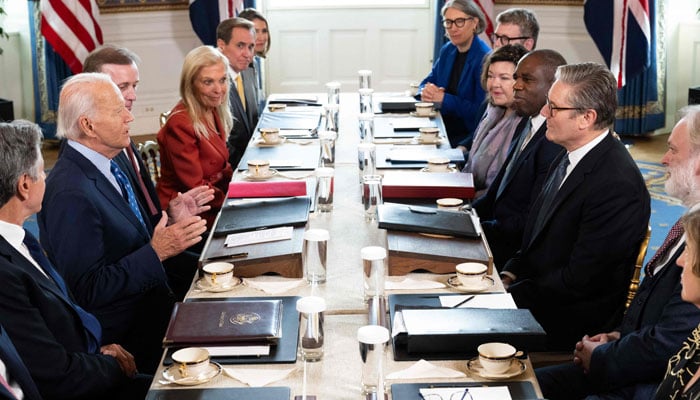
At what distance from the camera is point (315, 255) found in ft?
9.45

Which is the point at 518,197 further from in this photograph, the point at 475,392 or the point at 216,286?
the point at 475,392

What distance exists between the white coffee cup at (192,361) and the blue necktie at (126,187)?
1206 mm

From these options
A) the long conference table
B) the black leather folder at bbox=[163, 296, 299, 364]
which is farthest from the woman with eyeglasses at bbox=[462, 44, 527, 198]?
the black leather folder at bbox=[163, 296, 299, 364]

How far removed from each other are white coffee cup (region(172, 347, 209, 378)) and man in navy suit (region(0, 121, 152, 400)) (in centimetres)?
37

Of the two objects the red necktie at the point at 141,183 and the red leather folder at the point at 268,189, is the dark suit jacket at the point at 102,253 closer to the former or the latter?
the red necktie at the point at 141,183

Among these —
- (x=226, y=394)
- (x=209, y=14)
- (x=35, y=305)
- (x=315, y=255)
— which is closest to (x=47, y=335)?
(x=35, y=305)

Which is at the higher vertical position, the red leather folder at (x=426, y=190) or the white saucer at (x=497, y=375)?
the red leather folder at (x=426, y=190)

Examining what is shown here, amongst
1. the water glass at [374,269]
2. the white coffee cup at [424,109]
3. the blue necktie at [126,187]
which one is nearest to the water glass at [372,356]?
the water glass at [374,269]

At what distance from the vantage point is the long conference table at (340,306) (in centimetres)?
225

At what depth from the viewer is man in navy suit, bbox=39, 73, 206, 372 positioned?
306 centimetres

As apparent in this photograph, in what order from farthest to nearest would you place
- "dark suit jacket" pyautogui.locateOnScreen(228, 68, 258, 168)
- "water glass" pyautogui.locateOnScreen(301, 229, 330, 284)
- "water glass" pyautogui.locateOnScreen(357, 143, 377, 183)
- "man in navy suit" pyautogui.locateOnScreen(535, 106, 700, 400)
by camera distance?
"dark suit jacket" pyautogui.locateOnScreen(228, 68, 258, 168)
"water glass" pyautogui.locateOnScreen(357, 143, 377, 183)
"water glass" pyautogui.locateOnScreen(301, 229, 330, 284)
"man in navy suit" pyautogui.locateOnScreen(535, 106, 700, 400)

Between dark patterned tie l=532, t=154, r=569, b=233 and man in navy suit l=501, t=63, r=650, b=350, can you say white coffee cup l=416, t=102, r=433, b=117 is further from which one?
man in navy suit l=501, t=63, r=650, b=350

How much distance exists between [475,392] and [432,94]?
4.03 m

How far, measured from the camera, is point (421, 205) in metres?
3.76
